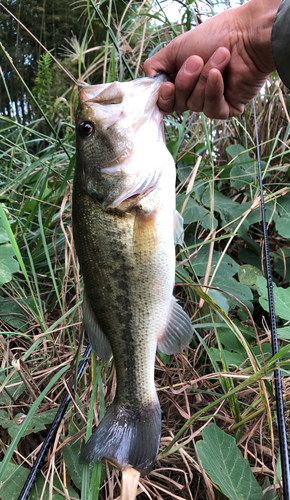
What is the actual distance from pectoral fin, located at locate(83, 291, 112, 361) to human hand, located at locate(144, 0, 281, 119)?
87cm

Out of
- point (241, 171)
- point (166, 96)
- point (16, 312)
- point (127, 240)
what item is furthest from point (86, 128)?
point (241, 171)

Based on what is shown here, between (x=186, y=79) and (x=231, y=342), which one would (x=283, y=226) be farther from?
(x=186, y=79)

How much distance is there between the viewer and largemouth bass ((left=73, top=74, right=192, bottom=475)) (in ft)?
4.02

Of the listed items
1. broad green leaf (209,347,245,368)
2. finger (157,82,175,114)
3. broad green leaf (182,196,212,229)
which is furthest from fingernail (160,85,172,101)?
broad green leaf (209,347,245,368)

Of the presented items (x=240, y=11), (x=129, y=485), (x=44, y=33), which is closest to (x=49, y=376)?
(x=129, y=485)

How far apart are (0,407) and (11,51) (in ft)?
41.6

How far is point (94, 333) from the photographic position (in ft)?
4.26

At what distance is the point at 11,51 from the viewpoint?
11141 millimetres

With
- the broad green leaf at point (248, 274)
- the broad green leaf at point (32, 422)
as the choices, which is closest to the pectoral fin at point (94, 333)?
the broad green leaf at point (32, 422)

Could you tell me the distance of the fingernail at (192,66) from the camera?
1.36m

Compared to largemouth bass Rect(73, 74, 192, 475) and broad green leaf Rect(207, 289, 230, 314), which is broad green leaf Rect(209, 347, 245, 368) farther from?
largemouth bass Rect(73, 74, 192, 475)

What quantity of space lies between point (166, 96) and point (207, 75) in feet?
0.83

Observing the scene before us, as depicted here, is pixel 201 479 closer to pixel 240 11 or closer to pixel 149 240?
pixel 149 240

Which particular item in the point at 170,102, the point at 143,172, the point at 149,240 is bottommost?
the point at 149,240
